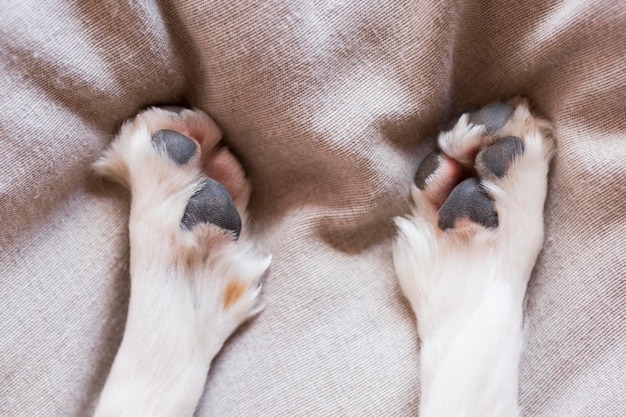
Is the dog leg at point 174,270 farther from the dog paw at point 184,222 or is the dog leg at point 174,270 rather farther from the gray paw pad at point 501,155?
the gray paw pad at point 501,155

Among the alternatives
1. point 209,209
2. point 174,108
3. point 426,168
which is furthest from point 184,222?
point 426,168

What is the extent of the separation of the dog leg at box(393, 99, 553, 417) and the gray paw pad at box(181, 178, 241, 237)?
25cm

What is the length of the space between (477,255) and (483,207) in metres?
0.06

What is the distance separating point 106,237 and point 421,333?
1.51 ft

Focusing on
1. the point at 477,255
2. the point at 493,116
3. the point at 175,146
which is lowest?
the point at 477,255

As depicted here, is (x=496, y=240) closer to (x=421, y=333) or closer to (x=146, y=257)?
(x=421, y=333)

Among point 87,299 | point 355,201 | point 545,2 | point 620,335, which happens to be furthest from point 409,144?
point 87,299

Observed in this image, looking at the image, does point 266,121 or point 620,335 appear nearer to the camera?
point 620,335

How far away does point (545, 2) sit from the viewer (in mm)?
925

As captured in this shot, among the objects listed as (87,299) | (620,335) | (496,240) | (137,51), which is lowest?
(620,335)

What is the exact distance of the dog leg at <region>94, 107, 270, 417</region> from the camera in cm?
92

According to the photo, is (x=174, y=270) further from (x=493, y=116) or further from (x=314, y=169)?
(x=493, y=116)

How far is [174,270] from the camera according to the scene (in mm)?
948

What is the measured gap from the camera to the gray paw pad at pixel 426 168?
97 centimetres
